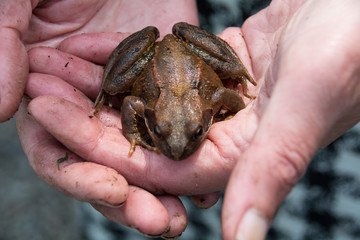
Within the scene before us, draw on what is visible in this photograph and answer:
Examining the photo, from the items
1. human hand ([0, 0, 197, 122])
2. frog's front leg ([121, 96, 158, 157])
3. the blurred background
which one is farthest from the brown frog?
the blurred background

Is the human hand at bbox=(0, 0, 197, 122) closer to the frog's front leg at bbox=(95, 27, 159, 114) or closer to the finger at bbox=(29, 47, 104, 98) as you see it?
the finger at bbox=(29, 47, 104, 98)

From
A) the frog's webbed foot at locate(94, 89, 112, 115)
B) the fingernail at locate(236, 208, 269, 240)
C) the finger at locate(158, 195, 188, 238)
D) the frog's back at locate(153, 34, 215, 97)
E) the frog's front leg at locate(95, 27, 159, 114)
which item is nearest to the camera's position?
the fingernail at locate(236, 208, 269, 240)

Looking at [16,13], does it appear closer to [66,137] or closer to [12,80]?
[12,80]

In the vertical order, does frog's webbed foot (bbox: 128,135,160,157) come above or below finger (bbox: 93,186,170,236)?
above

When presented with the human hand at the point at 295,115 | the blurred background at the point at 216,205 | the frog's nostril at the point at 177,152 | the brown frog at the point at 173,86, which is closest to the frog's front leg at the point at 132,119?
the brown frog at the point at 173,86

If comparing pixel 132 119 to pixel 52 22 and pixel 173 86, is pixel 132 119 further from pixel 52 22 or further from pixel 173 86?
pixel 52 22

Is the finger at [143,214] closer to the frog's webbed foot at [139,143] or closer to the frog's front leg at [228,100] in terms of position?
the frog's webbed foot at [139,143]

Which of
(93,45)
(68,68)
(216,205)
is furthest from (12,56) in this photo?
(216,205)
